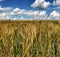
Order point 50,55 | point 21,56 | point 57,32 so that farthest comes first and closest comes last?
point 57,32, point 50,55, point 21,56

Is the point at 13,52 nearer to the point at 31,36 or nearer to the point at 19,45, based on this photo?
the point at 19,45

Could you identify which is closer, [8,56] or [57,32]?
[8,56]

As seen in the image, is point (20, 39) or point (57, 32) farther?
point (57, 32)

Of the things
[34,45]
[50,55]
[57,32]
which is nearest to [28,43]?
[34,45]

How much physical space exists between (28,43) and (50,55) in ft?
0.95

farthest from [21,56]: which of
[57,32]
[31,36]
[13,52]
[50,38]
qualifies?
[57,32]

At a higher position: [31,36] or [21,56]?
[31,36]

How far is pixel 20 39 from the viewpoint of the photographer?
2.67 meters

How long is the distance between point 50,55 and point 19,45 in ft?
1.22

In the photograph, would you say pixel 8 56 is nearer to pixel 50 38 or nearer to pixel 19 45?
pixel 19 45

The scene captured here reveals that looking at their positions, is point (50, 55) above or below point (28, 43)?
below

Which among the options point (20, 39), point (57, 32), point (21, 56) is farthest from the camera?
point (57, 32)

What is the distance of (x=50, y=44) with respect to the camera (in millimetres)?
2643

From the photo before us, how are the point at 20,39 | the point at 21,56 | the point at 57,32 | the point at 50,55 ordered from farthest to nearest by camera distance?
the point at 57,32 < the point at 20,39 < the point at 50,55 < the point at 21,56
